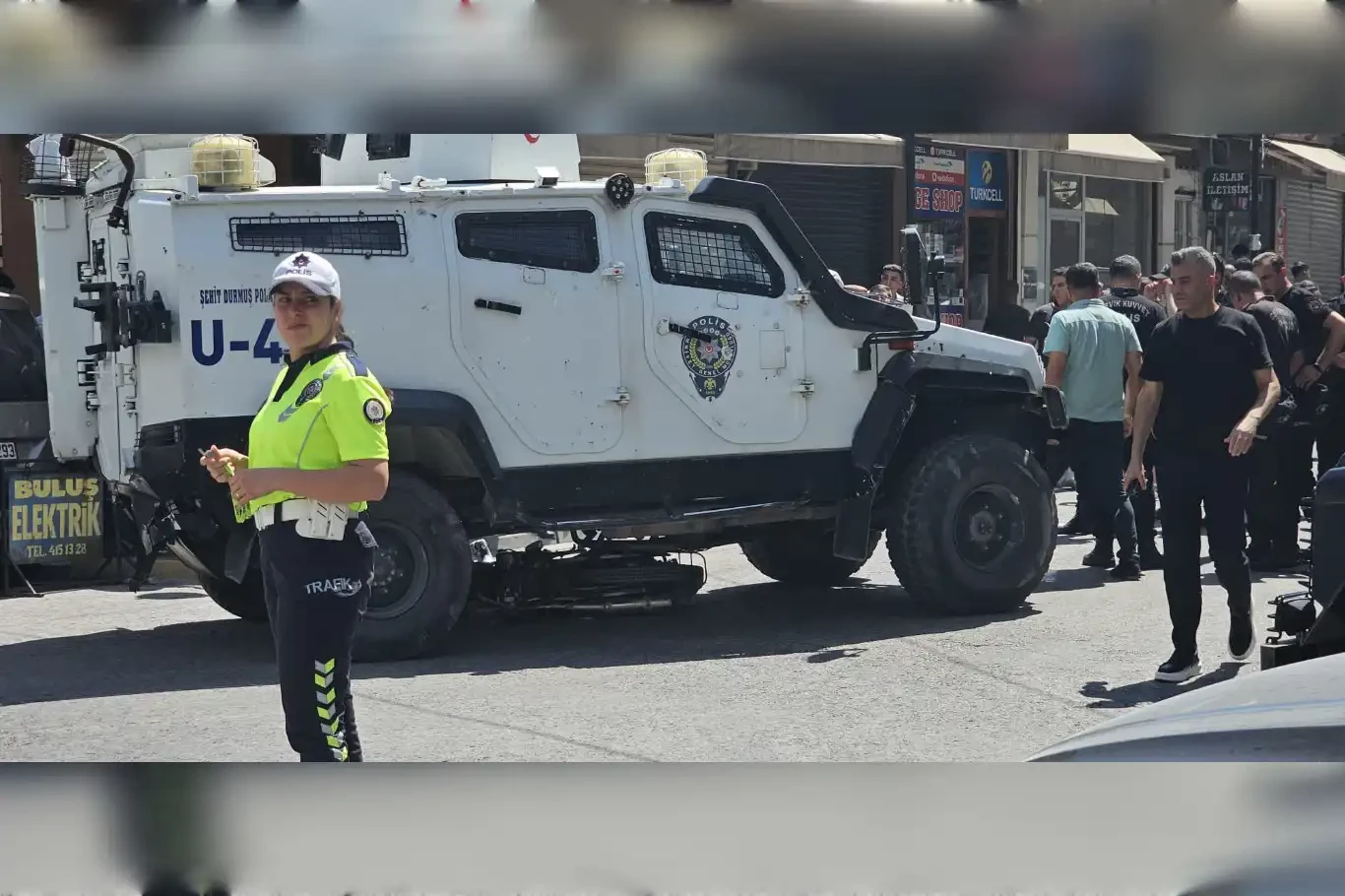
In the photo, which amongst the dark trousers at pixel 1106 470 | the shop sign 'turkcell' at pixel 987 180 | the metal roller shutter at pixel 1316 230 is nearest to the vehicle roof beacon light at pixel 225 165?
the dark trousers at pixel 1106 470

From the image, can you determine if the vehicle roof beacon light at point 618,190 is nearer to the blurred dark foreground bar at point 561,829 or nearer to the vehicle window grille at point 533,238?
the vehicle window grille at point 533,238

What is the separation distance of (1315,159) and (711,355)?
59.7 feet

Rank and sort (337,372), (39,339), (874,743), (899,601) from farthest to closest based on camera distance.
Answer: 1. (39,339)
2. (899,601)
3. (874,743)
4. (337,372)

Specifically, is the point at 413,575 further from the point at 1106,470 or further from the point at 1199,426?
the point at 1106,470

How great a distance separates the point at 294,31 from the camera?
2482mm

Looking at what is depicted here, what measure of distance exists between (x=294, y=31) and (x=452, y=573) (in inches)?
200

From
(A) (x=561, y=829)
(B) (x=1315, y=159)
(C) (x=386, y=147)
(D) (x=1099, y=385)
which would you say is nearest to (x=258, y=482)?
(A) (x=561, y=829)

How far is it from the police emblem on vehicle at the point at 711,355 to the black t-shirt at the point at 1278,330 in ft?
10.8

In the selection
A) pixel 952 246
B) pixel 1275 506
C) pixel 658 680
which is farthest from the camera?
pixel 952 246

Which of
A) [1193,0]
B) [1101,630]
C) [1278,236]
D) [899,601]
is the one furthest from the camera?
[1278,236]

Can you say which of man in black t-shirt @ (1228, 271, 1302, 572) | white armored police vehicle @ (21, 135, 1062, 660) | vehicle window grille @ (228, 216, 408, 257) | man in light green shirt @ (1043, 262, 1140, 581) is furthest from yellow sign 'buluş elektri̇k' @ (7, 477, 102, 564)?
man in black t-shirt @ (1228, 271, 1302, 572)

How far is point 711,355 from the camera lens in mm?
7969

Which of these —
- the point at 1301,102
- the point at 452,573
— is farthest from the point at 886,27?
the point at 452,573

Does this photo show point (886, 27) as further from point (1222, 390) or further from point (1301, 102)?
point (1222, 390)
